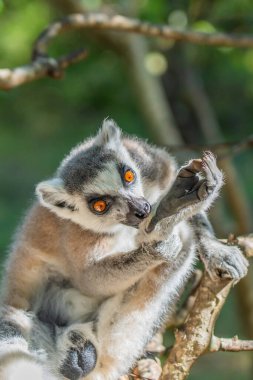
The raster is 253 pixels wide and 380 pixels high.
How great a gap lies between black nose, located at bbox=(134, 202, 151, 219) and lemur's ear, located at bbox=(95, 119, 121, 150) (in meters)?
0.56

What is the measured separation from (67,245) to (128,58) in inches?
124

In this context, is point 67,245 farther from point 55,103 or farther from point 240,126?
point 55,103

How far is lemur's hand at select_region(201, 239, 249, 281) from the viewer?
3654mm

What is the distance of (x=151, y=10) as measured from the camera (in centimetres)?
573

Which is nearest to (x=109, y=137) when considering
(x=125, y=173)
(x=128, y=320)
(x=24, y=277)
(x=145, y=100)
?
(x=125, y=173)

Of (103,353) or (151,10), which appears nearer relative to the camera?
(103,353)

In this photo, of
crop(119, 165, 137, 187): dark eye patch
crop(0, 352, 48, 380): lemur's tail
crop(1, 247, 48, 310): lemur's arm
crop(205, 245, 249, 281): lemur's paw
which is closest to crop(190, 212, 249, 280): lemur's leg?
crop(205, 245, 249, 281): lemur's paw

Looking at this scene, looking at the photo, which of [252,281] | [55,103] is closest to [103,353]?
[252,281]

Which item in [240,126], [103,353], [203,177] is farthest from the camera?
[240,126]

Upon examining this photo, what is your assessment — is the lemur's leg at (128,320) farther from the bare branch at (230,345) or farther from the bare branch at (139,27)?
the bare branch at (139,27)

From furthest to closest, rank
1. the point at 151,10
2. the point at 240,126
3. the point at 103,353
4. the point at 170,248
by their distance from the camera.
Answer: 1. the point at 240,126
2. the point at 151,10
3. the point at 103,353
4. the point at 170,248

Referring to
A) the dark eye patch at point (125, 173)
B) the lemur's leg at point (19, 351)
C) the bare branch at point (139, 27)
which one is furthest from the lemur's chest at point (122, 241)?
the bare branch at point (139, 27)

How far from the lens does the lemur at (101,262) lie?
11.8 feet

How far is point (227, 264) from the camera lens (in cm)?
368
